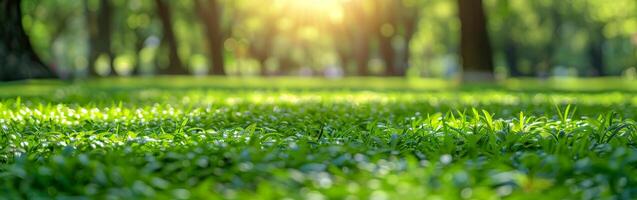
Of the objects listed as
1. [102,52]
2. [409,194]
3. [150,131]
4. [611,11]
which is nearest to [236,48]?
[102,52]

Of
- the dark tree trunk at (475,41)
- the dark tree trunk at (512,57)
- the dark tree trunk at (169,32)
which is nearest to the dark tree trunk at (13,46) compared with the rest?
the dark tree trunk at (475,41)

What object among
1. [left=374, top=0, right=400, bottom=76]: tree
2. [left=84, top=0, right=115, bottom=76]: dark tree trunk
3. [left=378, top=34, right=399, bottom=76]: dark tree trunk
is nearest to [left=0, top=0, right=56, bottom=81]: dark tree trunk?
[left=84, top=0, right=115, bottom=76]: dark tree trunk

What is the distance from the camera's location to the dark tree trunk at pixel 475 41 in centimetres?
2492

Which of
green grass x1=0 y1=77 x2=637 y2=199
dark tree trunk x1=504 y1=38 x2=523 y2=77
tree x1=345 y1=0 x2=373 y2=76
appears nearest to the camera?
green grass x1=0 y1=77 x2=637 y2=199

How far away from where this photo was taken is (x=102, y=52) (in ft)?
133

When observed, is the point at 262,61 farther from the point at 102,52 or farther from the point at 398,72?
the point at 102,52

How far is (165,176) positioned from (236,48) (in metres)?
57.8

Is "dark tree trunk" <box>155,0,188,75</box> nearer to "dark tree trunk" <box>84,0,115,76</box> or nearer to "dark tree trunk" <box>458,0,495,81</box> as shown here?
"dark tree trunk" <box>84,0,115,76</box>

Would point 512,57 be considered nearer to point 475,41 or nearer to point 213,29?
point 213,29

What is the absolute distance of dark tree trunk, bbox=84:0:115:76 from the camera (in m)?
38.6

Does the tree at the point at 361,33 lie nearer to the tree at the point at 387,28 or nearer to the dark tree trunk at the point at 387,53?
the tree at the point at 387,28

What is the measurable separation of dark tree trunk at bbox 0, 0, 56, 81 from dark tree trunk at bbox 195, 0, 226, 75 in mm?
18881

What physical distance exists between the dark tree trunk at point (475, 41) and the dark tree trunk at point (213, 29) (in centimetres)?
1928

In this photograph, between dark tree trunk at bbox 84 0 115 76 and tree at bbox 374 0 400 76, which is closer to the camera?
dark tree trunk at bbox 84 0 115 76
